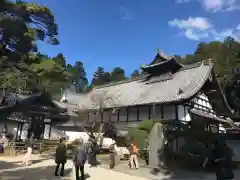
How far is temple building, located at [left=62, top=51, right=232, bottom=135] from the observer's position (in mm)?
22750

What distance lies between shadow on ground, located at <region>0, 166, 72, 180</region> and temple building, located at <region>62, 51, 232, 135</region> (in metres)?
Answer: 10.0

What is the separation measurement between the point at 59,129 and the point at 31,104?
488 inches

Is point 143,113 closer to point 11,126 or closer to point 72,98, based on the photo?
point 11,126

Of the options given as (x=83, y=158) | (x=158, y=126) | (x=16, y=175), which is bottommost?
(x=16, y=175)

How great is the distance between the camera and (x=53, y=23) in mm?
15375

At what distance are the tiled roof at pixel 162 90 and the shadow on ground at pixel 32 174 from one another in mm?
10862

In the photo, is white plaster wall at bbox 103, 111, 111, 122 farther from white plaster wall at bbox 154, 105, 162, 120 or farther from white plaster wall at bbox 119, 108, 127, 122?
white plaster wall at bbox 154, 105, 162, 120

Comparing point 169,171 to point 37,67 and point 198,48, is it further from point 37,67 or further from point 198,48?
point 198,48

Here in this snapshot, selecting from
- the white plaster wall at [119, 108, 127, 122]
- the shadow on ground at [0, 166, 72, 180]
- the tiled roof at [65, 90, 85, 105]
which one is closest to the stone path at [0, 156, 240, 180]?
the shadow on ground at [0, 166, 72, 180]

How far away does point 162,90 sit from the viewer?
2570 cm

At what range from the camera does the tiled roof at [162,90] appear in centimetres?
2299

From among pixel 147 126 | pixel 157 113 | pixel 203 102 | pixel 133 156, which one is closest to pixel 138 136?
pixel 147 126

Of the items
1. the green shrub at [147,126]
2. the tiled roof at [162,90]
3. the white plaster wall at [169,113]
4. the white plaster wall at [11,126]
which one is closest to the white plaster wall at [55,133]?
the white plaster wall at [11,126]

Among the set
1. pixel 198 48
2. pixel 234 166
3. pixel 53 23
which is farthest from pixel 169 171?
pixel 198 48
